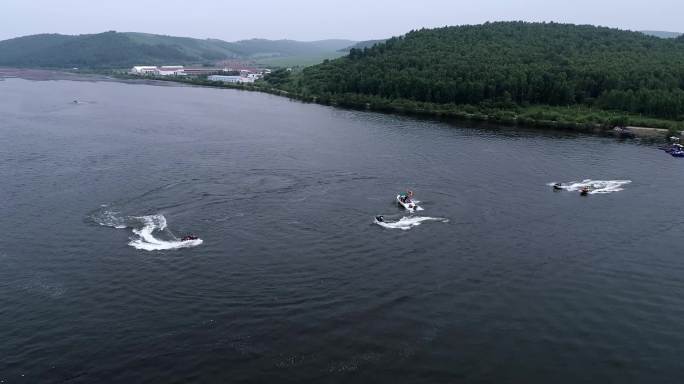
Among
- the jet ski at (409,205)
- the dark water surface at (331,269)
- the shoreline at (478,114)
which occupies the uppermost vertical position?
the shoreline at (478,114)

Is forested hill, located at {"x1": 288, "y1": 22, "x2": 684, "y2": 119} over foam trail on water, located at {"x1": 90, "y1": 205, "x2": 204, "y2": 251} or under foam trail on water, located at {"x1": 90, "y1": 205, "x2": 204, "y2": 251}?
over

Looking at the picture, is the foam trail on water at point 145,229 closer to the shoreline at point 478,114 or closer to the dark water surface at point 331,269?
the dark water surface at point 331,269

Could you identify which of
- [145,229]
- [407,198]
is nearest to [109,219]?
[145,229]

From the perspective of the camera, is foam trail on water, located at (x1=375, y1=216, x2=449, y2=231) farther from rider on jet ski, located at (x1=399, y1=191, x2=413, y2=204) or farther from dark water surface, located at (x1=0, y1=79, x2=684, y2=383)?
rider on jet ski, located at (x1=399, y1=191, x2=413, y2=204)

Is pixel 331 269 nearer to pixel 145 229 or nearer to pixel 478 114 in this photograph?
pixel 145 229

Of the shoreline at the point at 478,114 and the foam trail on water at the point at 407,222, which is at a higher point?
the shoreline at the point at 478,114

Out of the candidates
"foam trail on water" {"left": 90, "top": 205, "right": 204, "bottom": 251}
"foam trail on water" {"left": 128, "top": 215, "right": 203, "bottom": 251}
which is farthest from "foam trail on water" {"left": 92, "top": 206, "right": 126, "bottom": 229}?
"foam trail on water" {"left": 128, "top": 215, "right": 203, "bottom": 251}

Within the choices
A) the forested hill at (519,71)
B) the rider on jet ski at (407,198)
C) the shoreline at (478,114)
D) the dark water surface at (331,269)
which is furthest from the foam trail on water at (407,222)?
the forested hill at (519,71)

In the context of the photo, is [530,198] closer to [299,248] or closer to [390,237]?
[390,237]
